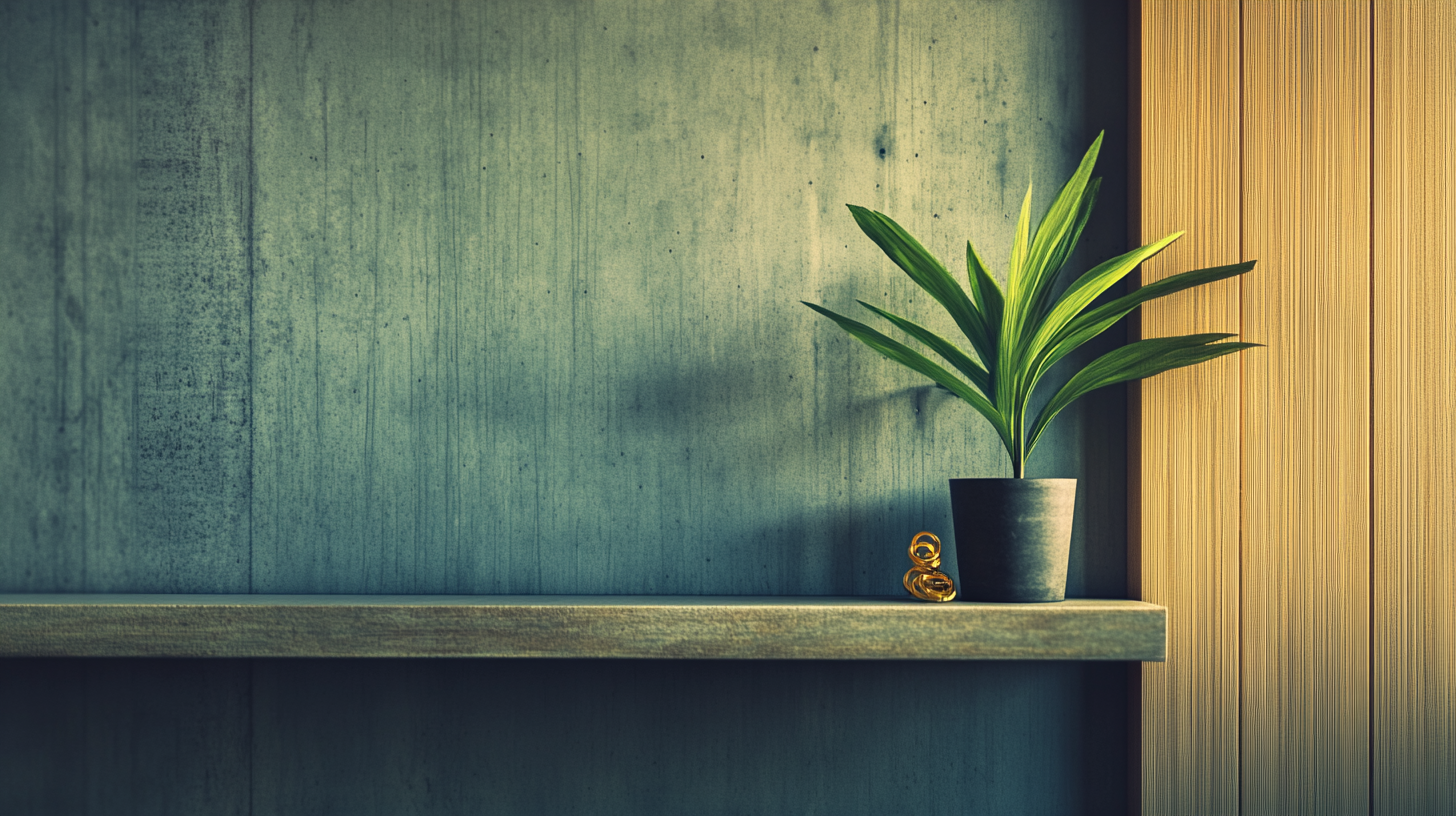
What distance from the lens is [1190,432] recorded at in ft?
4.77

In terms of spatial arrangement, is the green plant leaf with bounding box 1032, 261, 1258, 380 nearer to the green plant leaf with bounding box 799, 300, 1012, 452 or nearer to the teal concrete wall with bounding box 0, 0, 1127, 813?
the green plant leaf with bounding box 799, 300, 1012, 452

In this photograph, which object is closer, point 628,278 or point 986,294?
point 986,294

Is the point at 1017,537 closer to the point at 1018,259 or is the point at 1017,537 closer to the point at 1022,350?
the point at 1022,350

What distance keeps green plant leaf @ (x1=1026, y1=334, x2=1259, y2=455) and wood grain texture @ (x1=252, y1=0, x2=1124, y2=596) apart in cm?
20

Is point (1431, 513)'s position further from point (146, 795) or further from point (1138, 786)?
point (146, 795)

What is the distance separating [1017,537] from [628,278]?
83 centimetres

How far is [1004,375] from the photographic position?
1313 mm

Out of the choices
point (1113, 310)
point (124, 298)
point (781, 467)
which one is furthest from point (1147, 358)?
point (124, 298)

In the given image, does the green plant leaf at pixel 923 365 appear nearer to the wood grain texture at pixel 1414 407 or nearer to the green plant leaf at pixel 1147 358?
the green plant leaf at pixel 1147 358

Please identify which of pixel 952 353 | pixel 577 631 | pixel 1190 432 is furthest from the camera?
pixel 1190 432

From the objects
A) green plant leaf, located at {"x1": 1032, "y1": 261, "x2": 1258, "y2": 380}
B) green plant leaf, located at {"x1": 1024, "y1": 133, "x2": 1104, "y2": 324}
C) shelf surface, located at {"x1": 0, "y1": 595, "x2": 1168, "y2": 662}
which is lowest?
shelf surface, located at {"x1": 0, "y1": 595, "x2": 1168, "y2": 662}

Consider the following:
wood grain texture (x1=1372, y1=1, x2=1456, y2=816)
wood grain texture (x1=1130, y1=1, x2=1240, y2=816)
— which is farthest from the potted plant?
wood grain texture (x1=1372, y1=1, x2=1456, y2=816)

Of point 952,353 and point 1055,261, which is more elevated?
point 1055,261

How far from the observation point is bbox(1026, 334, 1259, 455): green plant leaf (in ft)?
4.26
